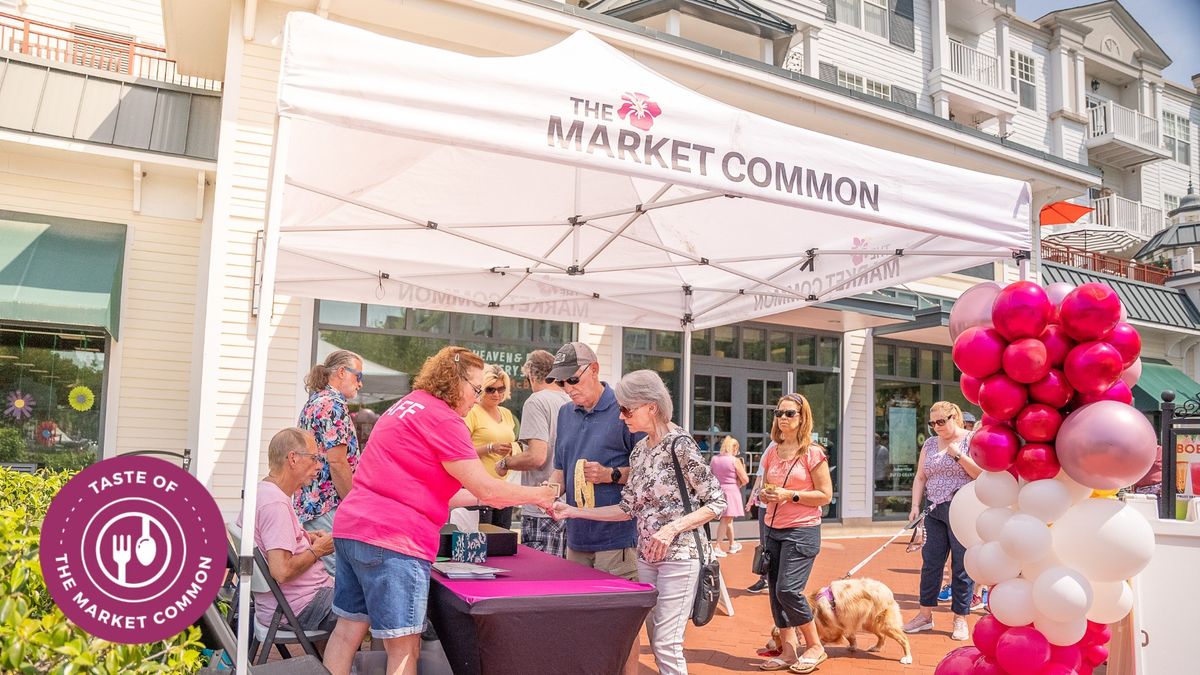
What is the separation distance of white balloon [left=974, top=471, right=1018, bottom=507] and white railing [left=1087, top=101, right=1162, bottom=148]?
24493mm

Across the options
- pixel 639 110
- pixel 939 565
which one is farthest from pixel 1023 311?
pixel 939 565

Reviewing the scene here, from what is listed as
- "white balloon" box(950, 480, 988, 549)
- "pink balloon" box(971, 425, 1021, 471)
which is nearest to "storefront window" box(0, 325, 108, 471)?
"white balloon" box(950, 480, 988, 549)

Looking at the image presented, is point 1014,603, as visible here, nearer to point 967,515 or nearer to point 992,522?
point 992,522

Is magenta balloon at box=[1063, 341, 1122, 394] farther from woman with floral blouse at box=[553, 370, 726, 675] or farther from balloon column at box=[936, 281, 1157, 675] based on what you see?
woman with floral blouse at box=[553, 370, 726, 675]

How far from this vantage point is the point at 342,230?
547 cm

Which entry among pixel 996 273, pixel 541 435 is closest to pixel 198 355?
pixel 541 435

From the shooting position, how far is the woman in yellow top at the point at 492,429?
17.3 feet

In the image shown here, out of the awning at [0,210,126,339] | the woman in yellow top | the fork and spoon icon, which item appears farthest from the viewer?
the awning at [0,210,126,339]

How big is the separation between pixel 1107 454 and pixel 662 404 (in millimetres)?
1782

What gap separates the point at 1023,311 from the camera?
11.1 feet

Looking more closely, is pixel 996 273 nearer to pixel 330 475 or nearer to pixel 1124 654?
pixel 1124 654

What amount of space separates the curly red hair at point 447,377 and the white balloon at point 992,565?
2196 mm

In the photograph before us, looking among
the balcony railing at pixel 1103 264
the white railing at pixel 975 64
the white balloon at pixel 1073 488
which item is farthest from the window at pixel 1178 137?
the white balloon at pixel 1073 488

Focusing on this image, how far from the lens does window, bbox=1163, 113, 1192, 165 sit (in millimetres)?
26933
